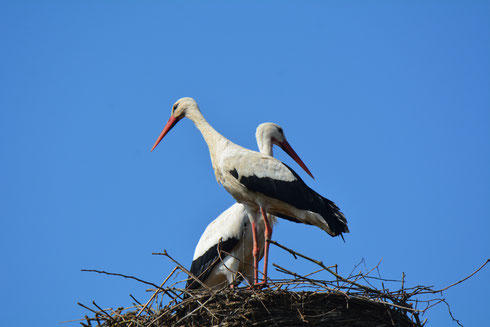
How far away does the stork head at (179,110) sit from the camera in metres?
8.48

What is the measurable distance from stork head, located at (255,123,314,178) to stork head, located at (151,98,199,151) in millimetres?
777

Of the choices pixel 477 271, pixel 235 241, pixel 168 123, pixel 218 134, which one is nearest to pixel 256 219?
pixel 235 241

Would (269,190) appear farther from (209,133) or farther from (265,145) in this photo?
(265,145)

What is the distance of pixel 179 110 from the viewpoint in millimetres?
8555

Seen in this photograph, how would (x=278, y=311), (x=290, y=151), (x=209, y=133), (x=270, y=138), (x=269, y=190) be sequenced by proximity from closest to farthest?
(x=278, y=311) < (x=269, y=190) < (x=209, y=133) < (x=270, y=138) < (x=290, y=151)

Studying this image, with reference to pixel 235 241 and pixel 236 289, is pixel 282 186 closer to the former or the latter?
pixel 235 241

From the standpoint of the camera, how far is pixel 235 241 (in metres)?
8.12

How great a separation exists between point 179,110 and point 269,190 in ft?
5.72

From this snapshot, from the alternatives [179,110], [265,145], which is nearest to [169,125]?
[179,110]

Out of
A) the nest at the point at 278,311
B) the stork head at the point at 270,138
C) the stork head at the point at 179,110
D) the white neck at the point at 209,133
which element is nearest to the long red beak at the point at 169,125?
the stork head at the point at 179,110

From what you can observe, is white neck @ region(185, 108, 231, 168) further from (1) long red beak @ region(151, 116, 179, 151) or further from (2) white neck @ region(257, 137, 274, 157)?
(2) white neck @ region(257, 137, 274, 157)

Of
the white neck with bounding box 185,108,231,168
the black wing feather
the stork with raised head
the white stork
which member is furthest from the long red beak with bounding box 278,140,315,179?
the black wing feather

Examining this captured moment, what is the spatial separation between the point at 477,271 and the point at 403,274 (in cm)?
64

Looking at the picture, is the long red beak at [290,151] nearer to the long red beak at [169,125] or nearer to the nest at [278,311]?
the long red beak at [169,125]
